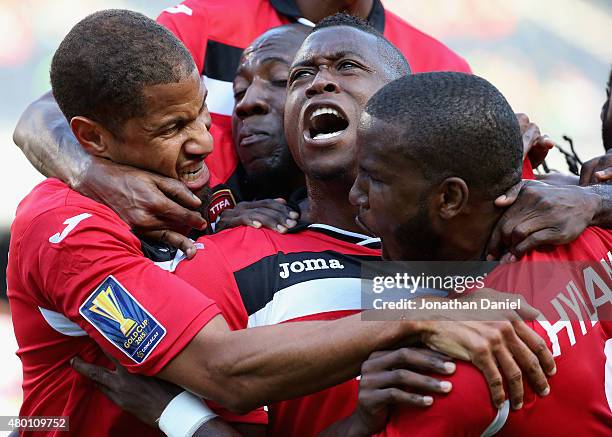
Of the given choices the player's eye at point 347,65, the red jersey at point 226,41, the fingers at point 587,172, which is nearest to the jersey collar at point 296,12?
the red jersey at point 226,41

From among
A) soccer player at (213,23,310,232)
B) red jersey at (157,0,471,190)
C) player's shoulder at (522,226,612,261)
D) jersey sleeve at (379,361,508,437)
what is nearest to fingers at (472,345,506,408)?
jersey sleeve at (379,361,508,437)

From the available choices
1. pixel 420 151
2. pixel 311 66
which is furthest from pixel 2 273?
pixel 420 151

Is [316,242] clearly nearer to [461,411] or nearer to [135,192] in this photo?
[135,192]

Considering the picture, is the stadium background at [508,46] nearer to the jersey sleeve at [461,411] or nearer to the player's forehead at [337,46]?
the player's forehead at [337,46]

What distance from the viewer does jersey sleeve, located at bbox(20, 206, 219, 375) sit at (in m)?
2.74

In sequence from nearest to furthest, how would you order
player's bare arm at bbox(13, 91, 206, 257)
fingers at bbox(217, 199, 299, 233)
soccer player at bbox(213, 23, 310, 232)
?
player's bare arm at bbox(13, 91, 206, 257), fingers at bbox(217, 199, 299, 233), soccer player at bbox(213, 23, 310, 232)

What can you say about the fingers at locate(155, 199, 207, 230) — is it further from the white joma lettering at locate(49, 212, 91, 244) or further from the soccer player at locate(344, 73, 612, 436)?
the soccer player at locate(344, 73, 612, 436)

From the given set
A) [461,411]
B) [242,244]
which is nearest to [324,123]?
[242,244]

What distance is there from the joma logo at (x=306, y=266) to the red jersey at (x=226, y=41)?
82cm

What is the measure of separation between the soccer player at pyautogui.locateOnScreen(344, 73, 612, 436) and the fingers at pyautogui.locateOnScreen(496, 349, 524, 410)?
0.05 metres

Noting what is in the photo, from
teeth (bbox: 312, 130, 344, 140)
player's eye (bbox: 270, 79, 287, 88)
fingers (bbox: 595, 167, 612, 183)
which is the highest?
fingers (bbox: 595, 167, 612, 183)

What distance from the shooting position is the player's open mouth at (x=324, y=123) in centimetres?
334

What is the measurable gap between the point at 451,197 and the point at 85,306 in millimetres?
940

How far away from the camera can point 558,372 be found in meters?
2.53
